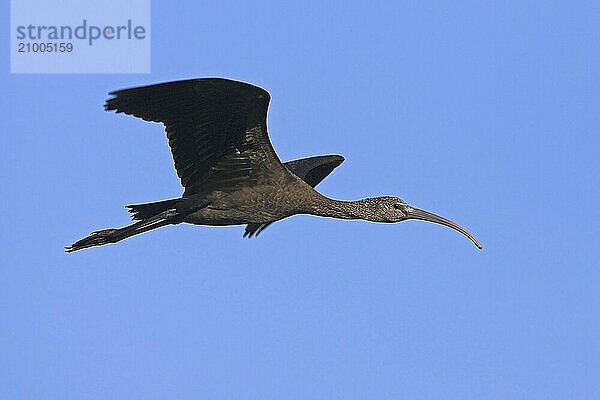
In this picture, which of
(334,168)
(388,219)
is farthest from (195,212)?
(334,168)

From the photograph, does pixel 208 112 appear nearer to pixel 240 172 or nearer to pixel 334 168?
pixel 240 172

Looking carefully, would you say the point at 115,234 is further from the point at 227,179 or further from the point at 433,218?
the point at 433,218

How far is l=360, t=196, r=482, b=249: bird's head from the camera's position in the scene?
19.4m

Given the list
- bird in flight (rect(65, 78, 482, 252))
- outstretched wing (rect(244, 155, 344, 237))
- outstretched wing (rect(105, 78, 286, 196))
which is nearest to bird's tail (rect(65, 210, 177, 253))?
bird in flight (rect(65, 78, 482, 252))

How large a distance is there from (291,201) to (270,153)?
82 cm

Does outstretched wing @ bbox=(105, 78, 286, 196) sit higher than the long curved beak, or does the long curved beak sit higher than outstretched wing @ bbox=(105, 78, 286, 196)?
outstretched wing @ bbox=(105, 78, 286, 196)

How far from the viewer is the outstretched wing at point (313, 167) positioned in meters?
21.7

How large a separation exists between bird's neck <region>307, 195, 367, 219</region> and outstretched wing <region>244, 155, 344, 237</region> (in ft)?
7.59

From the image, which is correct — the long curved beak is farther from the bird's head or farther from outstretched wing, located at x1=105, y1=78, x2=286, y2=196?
outstretched wing, located at x1=105, y1=78, x2=286, y2=196

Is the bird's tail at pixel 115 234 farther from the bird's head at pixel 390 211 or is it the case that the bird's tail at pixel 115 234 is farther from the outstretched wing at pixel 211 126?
the bird's head at pixel 390 211

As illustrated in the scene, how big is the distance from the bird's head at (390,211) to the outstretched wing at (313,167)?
7.72ft

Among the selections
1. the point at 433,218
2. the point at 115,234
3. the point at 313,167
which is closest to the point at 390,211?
the point at 433,218

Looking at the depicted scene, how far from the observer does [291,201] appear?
1862 centimetres

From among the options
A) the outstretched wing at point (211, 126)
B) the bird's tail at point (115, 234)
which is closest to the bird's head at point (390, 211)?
the outstretched wing at point (211, 126)
